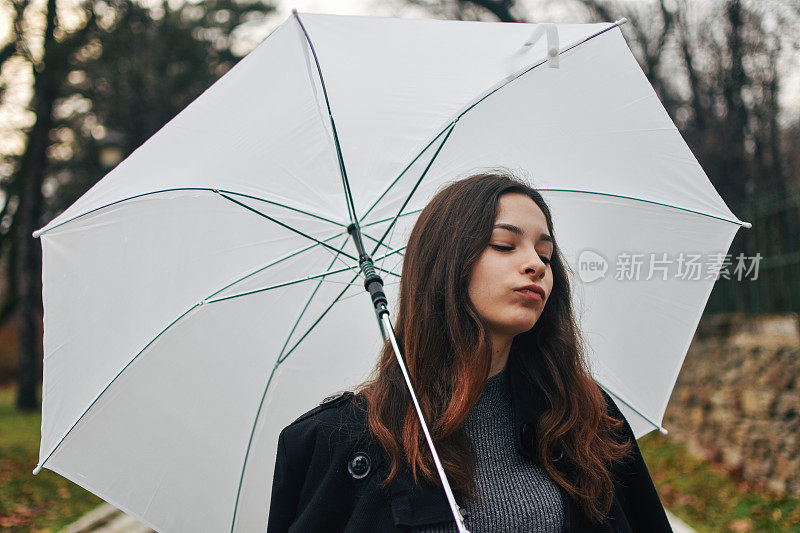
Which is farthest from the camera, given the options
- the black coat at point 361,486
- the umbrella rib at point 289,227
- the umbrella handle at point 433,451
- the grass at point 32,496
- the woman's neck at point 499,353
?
the grass at point 32,496

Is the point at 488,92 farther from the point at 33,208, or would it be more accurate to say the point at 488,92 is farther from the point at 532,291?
the point at 33,208

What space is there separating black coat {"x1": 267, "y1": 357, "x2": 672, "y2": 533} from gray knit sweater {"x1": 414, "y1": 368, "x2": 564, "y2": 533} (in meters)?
0.03

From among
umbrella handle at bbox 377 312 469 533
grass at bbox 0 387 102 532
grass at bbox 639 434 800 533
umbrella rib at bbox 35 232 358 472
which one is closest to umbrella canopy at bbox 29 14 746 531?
umbrella rib at bbox 35 232 358 472

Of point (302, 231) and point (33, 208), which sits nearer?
point (302, 231)

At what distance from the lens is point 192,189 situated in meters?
2.38

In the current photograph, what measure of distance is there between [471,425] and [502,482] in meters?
0.19

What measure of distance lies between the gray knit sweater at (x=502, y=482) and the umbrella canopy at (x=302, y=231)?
0.87 metres

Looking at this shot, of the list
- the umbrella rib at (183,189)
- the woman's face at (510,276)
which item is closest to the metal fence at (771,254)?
the woman's face at (510,276)

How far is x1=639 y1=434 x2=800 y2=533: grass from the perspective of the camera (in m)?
5.79

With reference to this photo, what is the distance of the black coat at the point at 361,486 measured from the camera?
2.06 metres

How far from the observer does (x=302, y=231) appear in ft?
9.10

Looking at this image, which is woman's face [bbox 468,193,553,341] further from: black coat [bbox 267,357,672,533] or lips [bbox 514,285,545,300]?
black coat [bbox 267,357,672,533]

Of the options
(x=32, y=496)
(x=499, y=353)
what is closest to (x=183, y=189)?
(x=499, y=353)

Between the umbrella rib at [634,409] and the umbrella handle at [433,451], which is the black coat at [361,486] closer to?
the umbrella handle at [433,451]
